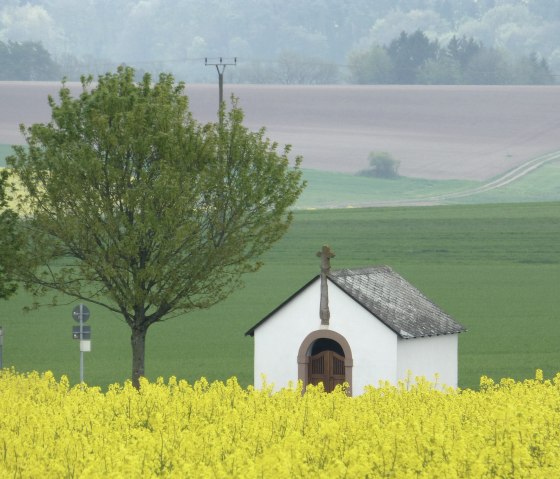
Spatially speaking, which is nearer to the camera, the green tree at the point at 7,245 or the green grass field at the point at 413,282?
the green tree at the point at 7,245

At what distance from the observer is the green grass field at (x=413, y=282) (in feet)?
173

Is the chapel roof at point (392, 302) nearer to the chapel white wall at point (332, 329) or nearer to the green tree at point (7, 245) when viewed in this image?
the chapel white wall at point (332, 329)

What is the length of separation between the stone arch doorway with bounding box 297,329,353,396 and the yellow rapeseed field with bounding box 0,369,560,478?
36.1ft

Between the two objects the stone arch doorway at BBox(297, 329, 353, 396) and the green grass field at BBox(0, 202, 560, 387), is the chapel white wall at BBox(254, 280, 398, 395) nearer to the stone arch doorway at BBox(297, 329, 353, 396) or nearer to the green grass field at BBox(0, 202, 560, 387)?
the stone arch doorway at BBox(297, 329, 353, 396)

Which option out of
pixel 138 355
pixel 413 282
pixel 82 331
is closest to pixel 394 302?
pixel 138 355

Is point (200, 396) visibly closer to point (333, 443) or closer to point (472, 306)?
point (333, 443)

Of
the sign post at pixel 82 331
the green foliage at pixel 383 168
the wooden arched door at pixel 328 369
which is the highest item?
the green foliage at pixel 383 168

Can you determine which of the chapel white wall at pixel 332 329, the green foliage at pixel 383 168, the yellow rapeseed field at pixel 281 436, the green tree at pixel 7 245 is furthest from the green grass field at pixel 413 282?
the green foliage at pixel 383 168

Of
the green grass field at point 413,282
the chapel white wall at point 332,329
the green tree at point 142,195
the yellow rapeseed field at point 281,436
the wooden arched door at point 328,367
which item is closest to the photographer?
the yellow rapeseed field at point 281,436

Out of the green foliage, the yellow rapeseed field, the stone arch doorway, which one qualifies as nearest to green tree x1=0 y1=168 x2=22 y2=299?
the stone arch doorway

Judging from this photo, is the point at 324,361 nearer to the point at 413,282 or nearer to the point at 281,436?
the point at 281,436

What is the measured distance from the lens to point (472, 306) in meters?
69.7

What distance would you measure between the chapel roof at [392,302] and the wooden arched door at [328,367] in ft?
5.43

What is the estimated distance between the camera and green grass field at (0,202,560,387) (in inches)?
2076
